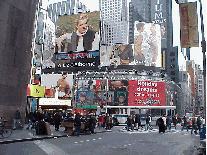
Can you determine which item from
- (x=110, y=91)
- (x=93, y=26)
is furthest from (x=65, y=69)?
(x=110, y=91)

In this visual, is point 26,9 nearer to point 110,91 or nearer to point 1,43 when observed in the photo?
point 1,43

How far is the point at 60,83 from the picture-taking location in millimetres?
76812

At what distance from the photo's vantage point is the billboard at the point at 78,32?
78.4 metres

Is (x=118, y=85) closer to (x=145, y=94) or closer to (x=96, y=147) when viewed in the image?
(x=145, y=94)

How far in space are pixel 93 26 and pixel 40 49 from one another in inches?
1646

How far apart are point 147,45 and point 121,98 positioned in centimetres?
1907

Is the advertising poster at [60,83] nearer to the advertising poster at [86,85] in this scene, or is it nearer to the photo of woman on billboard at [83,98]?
the advertising poster at [86,85]

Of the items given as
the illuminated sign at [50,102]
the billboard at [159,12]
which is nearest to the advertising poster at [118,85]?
the illuminated sign at [50,102]

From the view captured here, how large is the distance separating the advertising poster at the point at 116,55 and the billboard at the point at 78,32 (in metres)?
4.12

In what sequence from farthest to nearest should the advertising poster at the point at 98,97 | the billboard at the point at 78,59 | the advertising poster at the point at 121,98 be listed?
the billboard at the point at 78,59, the advertising poster at the point at 98,97, the advertising poster at the point at 121,98

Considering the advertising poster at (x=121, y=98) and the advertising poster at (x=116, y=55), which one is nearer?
A: the advertising poster at (x=121, y=98)

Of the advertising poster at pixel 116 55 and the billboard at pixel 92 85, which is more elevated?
the advertising poster at pixel 116 55

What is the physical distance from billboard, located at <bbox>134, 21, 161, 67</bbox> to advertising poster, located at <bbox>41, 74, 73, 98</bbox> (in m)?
20.2

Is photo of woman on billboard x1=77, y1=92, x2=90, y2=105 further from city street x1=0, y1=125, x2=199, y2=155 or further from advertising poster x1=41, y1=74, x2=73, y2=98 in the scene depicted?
city street x1=0, y1=125, x2=199, y2=155
